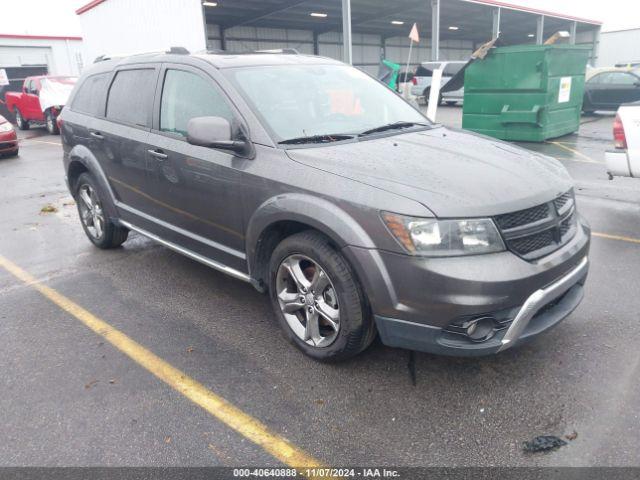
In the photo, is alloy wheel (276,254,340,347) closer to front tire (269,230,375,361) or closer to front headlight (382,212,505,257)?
front tire (269,230,375,361)

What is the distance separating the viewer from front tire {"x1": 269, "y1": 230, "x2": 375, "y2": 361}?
2805 millimetres

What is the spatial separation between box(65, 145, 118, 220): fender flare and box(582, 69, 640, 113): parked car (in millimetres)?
15883

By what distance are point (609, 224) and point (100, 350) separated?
5.12 metres

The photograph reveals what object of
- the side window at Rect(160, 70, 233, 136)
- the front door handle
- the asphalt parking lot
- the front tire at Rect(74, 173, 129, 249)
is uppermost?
the side window at Rect(160, 70, 233, 136)

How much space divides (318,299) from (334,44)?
116ft

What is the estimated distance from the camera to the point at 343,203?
8.98 feet

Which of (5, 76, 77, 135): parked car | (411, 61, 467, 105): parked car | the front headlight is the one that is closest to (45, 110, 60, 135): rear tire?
(5, 76, 77, 135): parked car

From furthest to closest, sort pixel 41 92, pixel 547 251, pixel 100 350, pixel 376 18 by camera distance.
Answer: pixel 376 18 < pixel 41 92 < pixel 100 350 < pixel 547 251

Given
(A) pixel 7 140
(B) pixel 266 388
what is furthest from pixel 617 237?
(A) pixel 7 140

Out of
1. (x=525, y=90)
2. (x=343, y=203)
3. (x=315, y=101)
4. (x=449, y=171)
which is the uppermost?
(x=315, y=101)

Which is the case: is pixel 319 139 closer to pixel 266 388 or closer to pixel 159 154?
pixel 159 154

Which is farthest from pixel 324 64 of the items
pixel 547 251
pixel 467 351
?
pixel 467 351

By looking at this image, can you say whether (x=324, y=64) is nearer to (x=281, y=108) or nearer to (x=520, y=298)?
(x=281, y=108)

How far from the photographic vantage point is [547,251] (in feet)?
9.04
